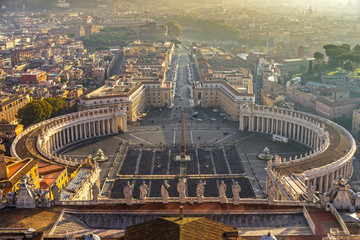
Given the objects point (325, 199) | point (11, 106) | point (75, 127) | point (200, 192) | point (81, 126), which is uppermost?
point (200, 192)

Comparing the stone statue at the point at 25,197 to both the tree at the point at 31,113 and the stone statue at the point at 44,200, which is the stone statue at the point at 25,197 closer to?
the stone statue at the point at 44,200

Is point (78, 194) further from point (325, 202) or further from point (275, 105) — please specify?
point (275, 105)

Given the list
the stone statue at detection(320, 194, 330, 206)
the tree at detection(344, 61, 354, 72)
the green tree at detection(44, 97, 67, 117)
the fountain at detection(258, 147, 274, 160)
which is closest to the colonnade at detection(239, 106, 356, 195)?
the fountain at detection(258, 147, 274, 160)

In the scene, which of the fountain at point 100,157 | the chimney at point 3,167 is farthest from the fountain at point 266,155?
the chimney at point 3,167

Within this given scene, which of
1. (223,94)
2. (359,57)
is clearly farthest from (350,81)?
(223,94)

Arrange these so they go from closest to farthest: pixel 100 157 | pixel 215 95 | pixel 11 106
A: pixel 100 157, pixel 11 106, pixel 215 95

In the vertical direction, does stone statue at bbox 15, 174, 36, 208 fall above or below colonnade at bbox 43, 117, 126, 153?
above

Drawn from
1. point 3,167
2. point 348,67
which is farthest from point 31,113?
point 348,67

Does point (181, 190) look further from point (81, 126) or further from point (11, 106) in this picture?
point (11, 106)

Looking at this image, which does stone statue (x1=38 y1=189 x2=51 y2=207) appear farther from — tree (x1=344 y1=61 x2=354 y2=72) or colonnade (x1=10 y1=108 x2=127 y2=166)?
tree (x1=344 y1=61 x2=354 y2=72)
